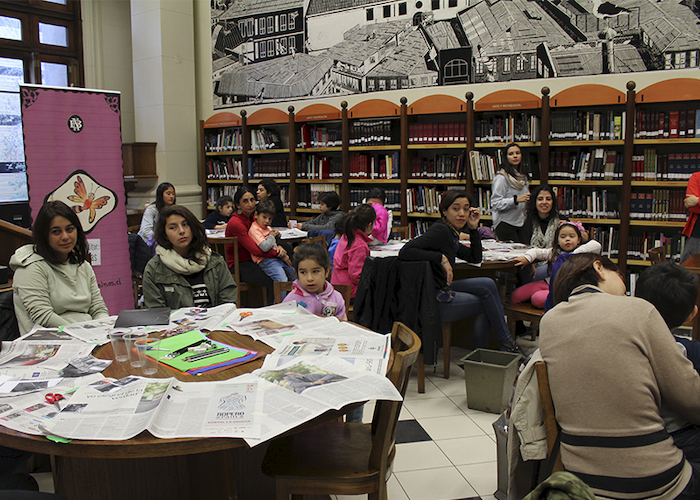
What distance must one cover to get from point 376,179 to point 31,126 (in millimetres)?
3609

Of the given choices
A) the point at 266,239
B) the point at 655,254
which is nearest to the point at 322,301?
the point at 266,239

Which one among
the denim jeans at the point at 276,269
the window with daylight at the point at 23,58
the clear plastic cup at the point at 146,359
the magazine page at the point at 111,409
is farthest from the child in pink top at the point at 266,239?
the window with daylight at the point at 23,58

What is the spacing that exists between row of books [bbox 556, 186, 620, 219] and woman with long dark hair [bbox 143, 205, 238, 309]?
3785 millimetres

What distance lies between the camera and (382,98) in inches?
257

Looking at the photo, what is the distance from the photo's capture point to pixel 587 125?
5227 millimetres


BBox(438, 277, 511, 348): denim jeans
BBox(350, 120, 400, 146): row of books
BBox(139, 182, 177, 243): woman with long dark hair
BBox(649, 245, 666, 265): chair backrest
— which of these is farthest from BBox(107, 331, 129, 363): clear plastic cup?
BBox(350, 120, 400, 146): row of books

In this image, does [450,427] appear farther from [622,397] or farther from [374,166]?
[374,166]

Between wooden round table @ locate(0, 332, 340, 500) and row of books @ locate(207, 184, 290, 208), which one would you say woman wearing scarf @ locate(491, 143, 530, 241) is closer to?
wooden round table @ locate(0, 332, 340, 500)

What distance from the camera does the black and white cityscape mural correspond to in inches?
201

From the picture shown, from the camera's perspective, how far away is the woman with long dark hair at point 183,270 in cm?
276

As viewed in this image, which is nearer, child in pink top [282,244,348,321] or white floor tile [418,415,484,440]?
child in pink top [282,244,348,321]

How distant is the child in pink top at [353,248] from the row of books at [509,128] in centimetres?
235

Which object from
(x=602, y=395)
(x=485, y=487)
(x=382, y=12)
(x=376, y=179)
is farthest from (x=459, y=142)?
(x=602, y=395)

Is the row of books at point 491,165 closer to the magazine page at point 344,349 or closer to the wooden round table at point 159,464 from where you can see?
the magazine page at point 344,349
